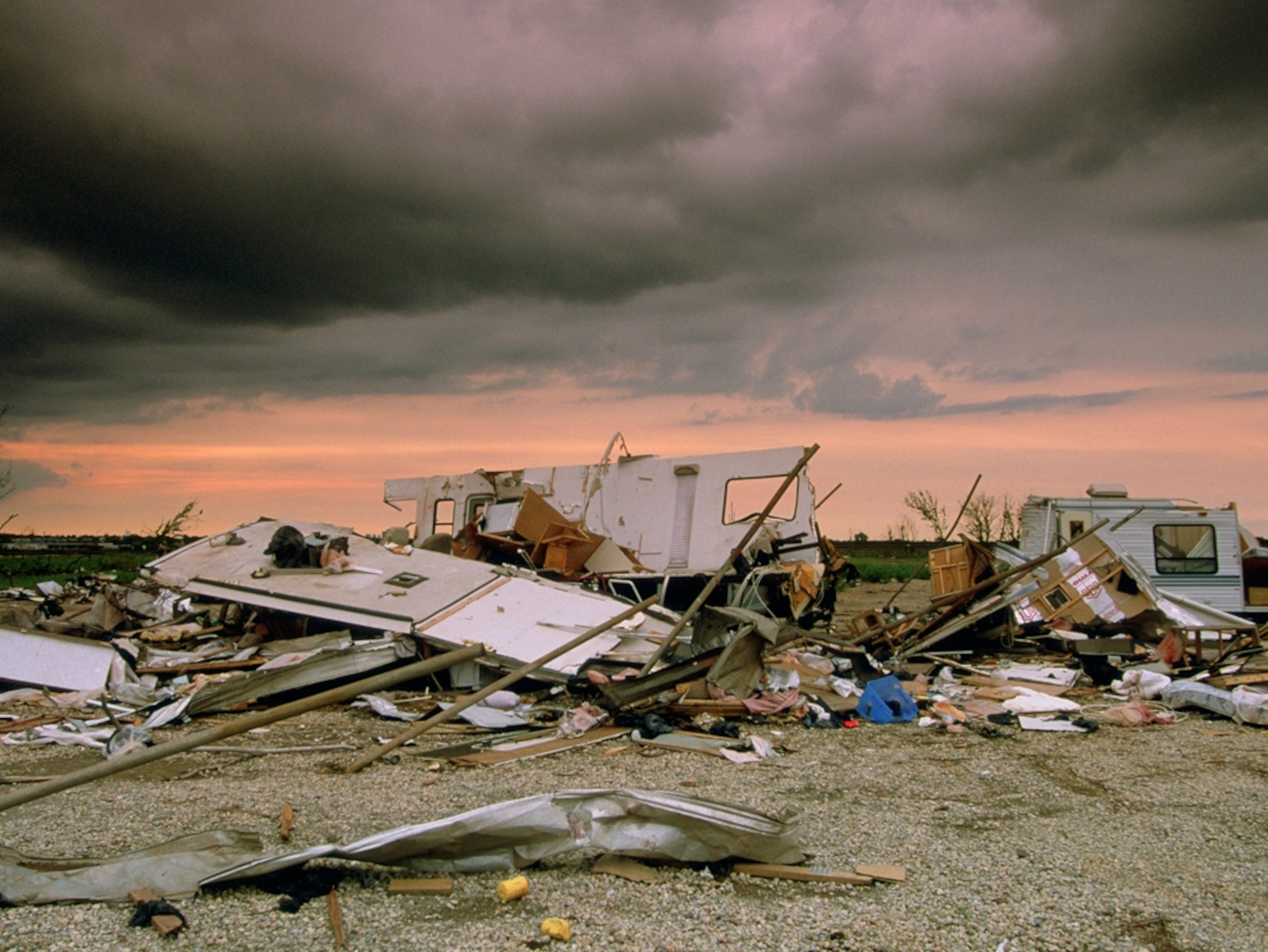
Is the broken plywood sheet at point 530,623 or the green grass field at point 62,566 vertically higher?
the broken plywood sheet at point 530,623

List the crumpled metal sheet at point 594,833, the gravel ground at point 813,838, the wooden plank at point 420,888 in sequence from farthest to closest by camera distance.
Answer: the crumpled metal sheet at point 594,833 → the wooden plank at point 420,888 → the gravel ground at point 813,838

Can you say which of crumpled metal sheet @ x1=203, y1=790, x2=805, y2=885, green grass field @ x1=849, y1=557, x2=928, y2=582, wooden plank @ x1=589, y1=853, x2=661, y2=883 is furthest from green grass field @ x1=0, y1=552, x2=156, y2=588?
green grass field @ x1=849, y1=557, x2=928, y2=582

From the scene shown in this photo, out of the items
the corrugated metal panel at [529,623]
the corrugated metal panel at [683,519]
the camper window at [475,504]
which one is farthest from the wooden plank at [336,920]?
the camper window at [475,504]

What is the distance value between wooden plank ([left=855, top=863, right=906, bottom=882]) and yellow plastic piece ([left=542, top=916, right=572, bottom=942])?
130 cm

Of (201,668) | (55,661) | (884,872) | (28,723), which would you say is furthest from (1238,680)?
(55,661)

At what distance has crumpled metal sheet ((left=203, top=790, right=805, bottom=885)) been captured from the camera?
3.62m

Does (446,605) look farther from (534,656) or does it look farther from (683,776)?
(683,776)

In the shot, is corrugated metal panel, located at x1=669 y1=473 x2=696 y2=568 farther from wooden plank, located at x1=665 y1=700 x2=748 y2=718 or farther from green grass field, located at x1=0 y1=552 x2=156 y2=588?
green grass field, located at x1=0 y1=552 x2=156 y2=588

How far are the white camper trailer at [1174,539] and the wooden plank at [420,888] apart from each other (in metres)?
12.3

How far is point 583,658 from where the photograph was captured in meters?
7.98

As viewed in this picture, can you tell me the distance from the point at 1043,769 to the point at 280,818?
4.60 metres

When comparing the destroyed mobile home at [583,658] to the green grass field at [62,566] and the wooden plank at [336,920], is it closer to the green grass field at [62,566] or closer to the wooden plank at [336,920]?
the wooden plank at [336,920]

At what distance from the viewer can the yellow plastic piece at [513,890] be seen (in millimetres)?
3447

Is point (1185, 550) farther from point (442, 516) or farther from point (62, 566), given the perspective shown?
point (62, 566)
